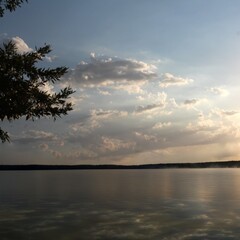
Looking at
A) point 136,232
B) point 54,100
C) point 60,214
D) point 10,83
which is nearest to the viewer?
point 10,83

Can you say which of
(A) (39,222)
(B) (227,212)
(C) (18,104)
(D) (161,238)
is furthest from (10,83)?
(B) (227,212)

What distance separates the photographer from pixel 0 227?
3022cm

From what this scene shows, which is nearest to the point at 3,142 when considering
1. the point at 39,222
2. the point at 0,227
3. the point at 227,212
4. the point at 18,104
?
the point at 18,104

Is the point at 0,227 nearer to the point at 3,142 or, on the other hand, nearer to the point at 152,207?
the point at 3,142

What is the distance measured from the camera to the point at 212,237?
26328 millimetres

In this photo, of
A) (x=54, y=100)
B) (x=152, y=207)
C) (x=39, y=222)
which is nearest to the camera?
(x=54, y=100)

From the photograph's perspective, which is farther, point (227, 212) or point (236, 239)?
point (227, 212)

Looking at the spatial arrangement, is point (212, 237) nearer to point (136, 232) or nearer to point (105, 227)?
point (136, 232)

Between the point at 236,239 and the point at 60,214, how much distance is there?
57.5ft

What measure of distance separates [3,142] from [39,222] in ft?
43.1

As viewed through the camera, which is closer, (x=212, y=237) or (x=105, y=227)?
(x=212, y=237)

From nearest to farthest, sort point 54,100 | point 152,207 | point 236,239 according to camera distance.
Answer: point 54,100, point 236,239, point 152,207

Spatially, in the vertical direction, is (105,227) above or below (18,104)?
below

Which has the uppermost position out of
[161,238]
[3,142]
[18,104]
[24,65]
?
[24,65]
